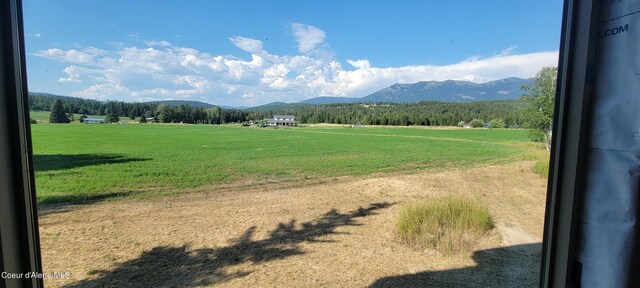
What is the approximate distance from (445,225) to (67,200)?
4618 mm

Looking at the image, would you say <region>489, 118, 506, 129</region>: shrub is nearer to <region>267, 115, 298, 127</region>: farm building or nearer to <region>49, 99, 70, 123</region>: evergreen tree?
<region>49, 99, 70, 123</region>: evergreen tree

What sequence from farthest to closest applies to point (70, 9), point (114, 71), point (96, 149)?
point (96, 149), point (114, 71), point (70, 9)

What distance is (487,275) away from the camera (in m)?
1.87

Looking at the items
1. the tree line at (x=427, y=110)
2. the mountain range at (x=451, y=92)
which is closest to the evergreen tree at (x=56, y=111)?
the tree line at (x=427, y=110)

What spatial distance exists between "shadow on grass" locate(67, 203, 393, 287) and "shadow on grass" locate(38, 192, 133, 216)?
68.7 inches

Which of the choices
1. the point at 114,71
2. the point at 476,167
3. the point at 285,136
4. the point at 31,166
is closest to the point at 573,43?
the point at 31,166

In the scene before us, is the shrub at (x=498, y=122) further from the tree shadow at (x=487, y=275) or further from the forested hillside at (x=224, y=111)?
the tree shadow at (x=487, y=275)

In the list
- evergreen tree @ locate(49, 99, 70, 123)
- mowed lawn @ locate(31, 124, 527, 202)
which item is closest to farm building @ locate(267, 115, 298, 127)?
mowed lawn @ locate(31, 124, 527, 202)

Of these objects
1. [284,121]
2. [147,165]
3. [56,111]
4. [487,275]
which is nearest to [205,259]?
[56,111]

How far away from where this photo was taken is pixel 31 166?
700mm

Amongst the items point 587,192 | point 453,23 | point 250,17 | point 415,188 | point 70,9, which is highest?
point 453,23

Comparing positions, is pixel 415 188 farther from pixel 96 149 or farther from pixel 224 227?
pixel 96 149

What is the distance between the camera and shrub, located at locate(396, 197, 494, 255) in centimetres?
232

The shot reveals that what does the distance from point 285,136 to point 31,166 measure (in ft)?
58.1
